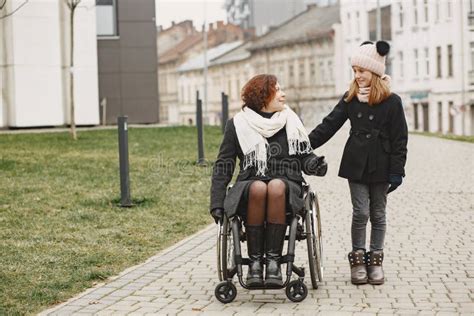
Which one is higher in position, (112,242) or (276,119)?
(276,119)

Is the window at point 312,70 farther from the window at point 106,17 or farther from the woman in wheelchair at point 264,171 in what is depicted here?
the woman in wheelchair at point 264,171

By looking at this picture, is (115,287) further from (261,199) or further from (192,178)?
(192,178)

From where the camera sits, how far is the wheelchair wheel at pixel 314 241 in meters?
7.77

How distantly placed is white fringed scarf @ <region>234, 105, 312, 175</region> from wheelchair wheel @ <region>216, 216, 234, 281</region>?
0.44m

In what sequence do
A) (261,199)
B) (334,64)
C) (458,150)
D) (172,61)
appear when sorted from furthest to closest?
(172,61), (334,64), (458,150), (261,199)

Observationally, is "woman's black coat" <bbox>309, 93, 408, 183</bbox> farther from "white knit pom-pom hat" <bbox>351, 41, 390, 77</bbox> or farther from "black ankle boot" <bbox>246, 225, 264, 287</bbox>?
"black ankle boot" <bbox>246, 225, 264, 287</bbox>

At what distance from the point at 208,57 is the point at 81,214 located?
9545 centimetres

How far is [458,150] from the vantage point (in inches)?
1085

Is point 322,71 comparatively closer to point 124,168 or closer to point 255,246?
point 124,168

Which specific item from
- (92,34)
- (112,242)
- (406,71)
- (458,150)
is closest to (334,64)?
(406,71)

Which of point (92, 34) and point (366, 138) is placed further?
point (92, 34)

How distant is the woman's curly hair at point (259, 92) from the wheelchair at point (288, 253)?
655 millimetres

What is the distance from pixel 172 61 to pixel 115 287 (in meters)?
109

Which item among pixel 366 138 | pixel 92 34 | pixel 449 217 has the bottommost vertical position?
pixel 449 217
